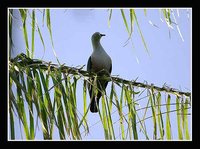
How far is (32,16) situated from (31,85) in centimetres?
27

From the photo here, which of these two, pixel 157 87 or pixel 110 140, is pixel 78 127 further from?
pixel 157 87

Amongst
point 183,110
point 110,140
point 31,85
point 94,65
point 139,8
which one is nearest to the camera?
point 110,140

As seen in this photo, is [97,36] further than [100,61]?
Yes

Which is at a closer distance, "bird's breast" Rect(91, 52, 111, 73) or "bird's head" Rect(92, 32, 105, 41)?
"bird's breast" Rect(91, 52, 111, 73)

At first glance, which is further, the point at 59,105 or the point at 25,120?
the point at 59,105

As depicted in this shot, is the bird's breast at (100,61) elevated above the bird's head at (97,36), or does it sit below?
below

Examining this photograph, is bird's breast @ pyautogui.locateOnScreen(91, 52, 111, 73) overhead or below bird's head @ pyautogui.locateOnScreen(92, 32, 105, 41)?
below

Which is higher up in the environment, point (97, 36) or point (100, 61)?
point (97, 36)

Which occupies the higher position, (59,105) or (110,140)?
(59,105)

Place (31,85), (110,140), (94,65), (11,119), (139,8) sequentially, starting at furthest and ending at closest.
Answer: (94,65) < (139,8) < (31,85) < (110,140) < (11,119)

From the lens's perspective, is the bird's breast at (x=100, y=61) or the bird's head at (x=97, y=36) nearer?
the bird's breast at (x=100, y=61)

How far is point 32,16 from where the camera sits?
173 centimetres
